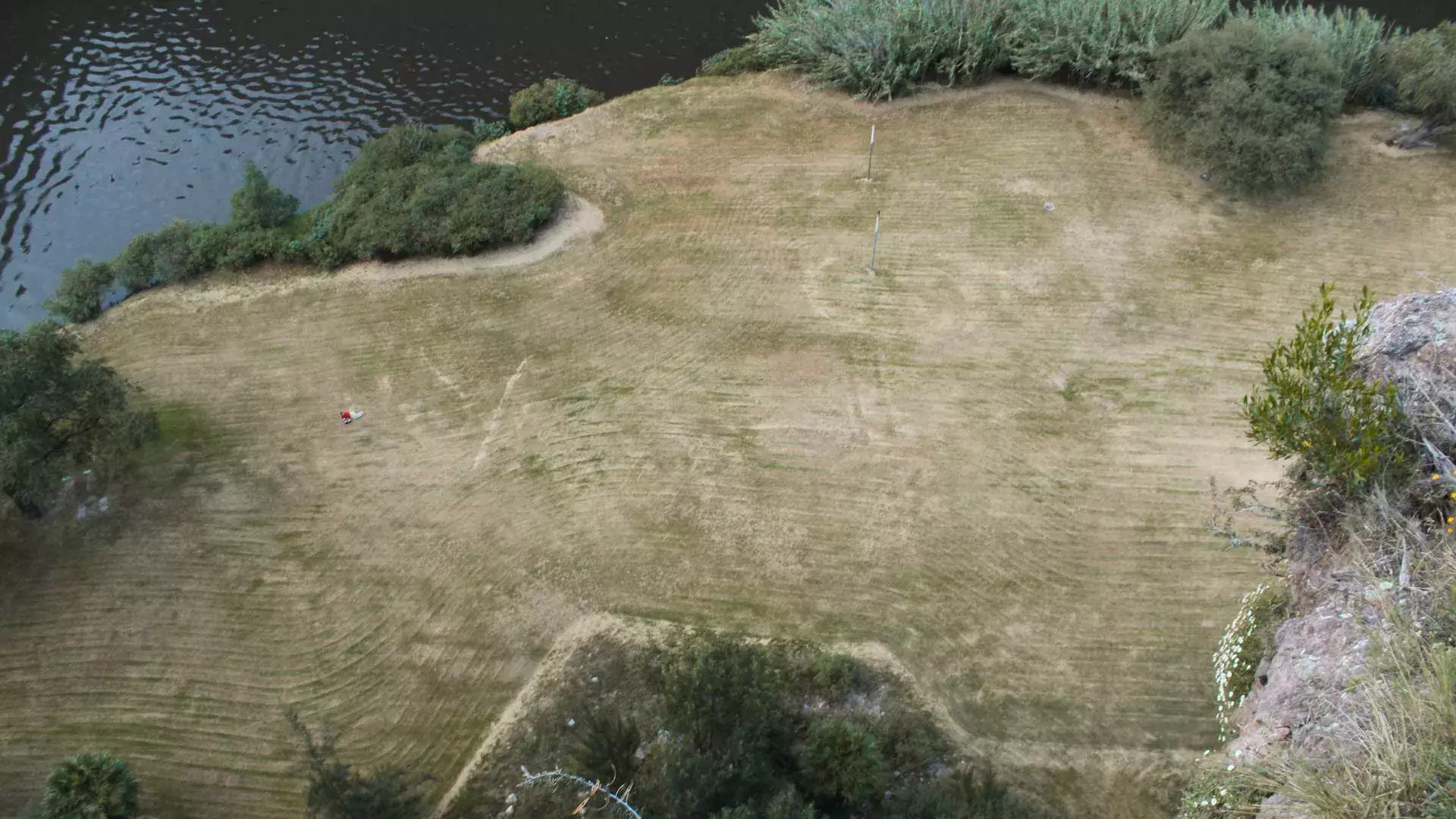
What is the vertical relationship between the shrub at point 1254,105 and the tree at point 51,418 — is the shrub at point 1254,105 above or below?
above

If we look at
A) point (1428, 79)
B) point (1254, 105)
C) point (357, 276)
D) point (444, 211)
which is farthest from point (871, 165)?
point (1428, 79)

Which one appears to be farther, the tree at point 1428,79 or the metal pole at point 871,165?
the metal pole at point 871,165

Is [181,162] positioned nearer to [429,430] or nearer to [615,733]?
[429,430]

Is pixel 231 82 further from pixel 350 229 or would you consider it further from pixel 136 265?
pixel 350 229

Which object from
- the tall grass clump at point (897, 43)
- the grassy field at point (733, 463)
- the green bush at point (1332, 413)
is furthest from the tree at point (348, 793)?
the tall grass clump at point (897, 43)

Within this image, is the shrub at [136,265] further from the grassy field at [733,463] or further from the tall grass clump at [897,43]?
the tall grass clump at [897,43]

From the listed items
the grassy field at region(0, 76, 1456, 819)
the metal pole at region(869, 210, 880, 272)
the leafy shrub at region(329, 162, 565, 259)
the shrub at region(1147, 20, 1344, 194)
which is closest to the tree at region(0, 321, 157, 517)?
the grassy field at region(0, 76, 1456, 819)
